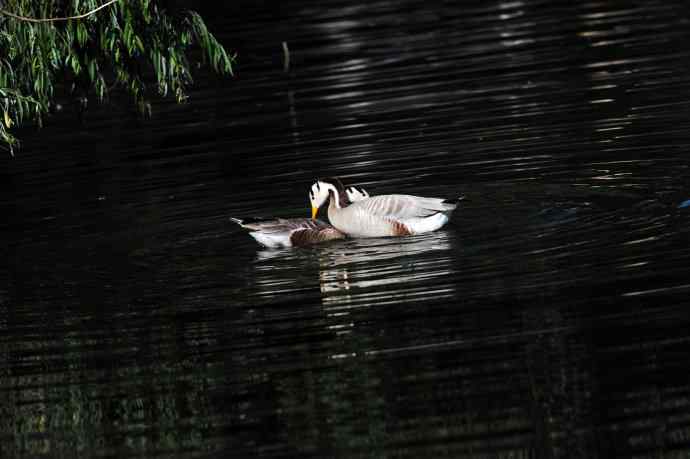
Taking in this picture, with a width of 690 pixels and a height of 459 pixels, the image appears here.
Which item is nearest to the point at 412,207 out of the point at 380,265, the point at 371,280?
the point at 380,265

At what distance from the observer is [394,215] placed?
53.7ft

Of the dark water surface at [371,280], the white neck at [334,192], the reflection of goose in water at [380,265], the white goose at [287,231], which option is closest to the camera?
the dark water surface at [371,280]

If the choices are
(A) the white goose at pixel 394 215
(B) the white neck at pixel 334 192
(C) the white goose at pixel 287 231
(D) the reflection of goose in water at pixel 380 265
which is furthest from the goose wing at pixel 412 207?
(B) the white neck at pixel 334 192

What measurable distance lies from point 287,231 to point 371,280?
89.7 inches

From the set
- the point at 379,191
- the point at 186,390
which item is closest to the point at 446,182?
the point at 379,191

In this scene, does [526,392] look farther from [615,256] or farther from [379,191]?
[379,191]

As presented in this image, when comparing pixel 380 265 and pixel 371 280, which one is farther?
pixel 380 265

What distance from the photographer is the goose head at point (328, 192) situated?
17375mm

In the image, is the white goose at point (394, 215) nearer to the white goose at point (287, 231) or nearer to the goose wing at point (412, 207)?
the goose wing at point (412, 207)

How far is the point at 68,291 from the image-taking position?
15562 mm

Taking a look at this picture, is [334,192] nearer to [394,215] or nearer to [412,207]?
[394,215]

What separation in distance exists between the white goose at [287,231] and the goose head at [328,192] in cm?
40

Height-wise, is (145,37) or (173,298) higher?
(145,37)

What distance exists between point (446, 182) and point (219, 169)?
14.0 ft
